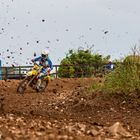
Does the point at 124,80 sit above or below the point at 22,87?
above

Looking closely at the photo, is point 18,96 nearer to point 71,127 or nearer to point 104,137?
point 71,127

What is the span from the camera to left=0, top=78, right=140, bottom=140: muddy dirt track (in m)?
9.88

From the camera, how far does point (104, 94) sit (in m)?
16.7

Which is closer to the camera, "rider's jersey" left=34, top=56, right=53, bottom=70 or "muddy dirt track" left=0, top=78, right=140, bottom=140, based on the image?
"muddy dirt track" left=0, top=78, right=140, bottom=140

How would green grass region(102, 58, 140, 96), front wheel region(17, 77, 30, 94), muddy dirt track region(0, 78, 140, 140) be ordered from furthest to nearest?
1. front wheel region(17, 77, 30, 94)
2. green grass region(102, 58, 140, 96)
3. muddy dirt track region(0, 78, 140, 140)

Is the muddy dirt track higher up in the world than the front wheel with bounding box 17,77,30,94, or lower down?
lower down

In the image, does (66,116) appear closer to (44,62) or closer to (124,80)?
(124,80)

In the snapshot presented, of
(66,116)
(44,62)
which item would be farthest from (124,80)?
(44,62)

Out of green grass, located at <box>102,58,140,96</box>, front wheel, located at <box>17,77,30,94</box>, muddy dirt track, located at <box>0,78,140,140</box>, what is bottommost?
muddy dirt track, located at <box>0,78,140,140</box>

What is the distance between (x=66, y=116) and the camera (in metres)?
14.2

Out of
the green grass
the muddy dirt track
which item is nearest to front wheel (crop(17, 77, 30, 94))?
the muddy dirt track

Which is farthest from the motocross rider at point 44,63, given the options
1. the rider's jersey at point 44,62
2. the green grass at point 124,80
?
the green grass at point 124,80

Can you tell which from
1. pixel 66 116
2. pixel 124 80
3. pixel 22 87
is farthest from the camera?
pixel 22 87

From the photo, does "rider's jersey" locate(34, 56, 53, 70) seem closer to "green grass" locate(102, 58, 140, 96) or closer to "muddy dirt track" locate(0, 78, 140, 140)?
"muddy dirt track" locate(0, 78, 140, 140)
